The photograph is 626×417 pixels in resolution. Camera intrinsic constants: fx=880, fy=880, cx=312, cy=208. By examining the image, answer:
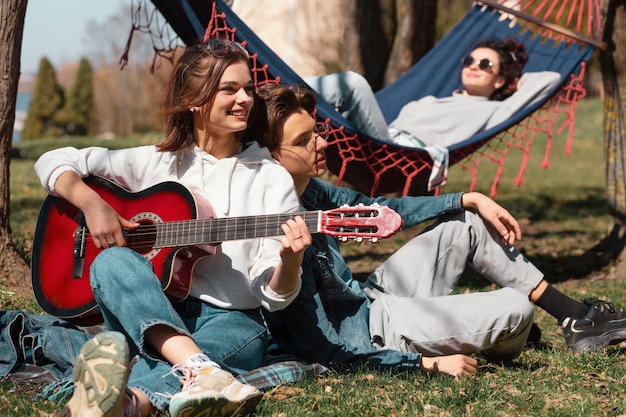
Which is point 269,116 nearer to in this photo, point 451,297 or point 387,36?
point 451,297

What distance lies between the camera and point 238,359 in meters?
2.75

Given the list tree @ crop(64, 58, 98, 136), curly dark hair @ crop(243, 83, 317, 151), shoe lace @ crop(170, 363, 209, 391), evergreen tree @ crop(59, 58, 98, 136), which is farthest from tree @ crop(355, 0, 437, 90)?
tree @ crop(64, 58, 98, 136)

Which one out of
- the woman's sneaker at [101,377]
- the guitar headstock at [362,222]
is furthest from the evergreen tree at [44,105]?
the woman's sneaker at [101,377]

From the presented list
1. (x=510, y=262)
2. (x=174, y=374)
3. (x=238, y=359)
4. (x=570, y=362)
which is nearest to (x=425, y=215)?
(x=510, y=262)

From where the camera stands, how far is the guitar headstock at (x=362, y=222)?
8.45ft

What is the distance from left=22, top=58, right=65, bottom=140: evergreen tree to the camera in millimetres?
26172

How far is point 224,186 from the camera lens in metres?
2.94

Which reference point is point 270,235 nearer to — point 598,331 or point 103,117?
point 598,331

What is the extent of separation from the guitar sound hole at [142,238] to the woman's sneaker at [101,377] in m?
0.68

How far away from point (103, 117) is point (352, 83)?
3227cm

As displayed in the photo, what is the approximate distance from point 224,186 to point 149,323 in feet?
2.07

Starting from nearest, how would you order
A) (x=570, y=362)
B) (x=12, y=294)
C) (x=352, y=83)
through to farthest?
1. (x=570, y=362)
2. (x=12, y=294)
3. (x=352, y=83)

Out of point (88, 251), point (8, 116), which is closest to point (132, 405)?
point (88, 251)

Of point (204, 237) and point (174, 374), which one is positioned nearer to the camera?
point (174, 374)
